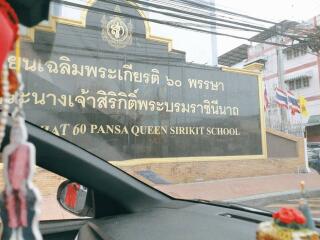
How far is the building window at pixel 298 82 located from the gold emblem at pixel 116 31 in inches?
742

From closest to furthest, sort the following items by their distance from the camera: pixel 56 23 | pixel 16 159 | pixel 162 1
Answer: pixel 16 159, pixel 162 1, pixel 56 23

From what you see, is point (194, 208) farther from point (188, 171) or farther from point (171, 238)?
point (188, 171)

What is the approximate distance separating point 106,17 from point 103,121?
256 centimetres

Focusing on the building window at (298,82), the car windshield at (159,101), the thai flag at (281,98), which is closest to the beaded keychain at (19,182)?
the car windshield at (159,101)

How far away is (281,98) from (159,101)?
5238mm

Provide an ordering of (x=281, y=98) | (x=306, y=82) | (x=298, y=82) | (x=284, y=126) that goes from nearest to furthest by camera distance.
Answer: (x=281, y=98) → (x=284, y=126) → (x=306, y=82) → (x=298, y=82)

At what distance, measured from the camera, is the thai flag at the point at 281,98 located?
1339cm

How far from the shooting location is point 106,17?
9.68 m

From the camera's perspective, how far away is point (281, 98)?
44.1ft

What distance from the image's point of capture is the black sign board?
28.7 feet

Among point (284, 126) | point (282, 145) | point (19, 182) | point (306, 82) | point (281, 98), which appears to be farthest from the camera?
point (306, 82)

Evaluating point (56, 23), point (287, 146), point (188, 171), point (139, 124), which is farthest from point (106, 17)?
point (287, 146)

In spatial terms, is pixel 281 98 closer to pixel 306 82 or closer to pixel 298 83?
pixel 306 82

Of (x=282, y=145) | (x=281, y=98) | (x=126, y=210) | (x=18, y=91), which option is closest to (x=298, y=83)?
(x=281, y=98)
